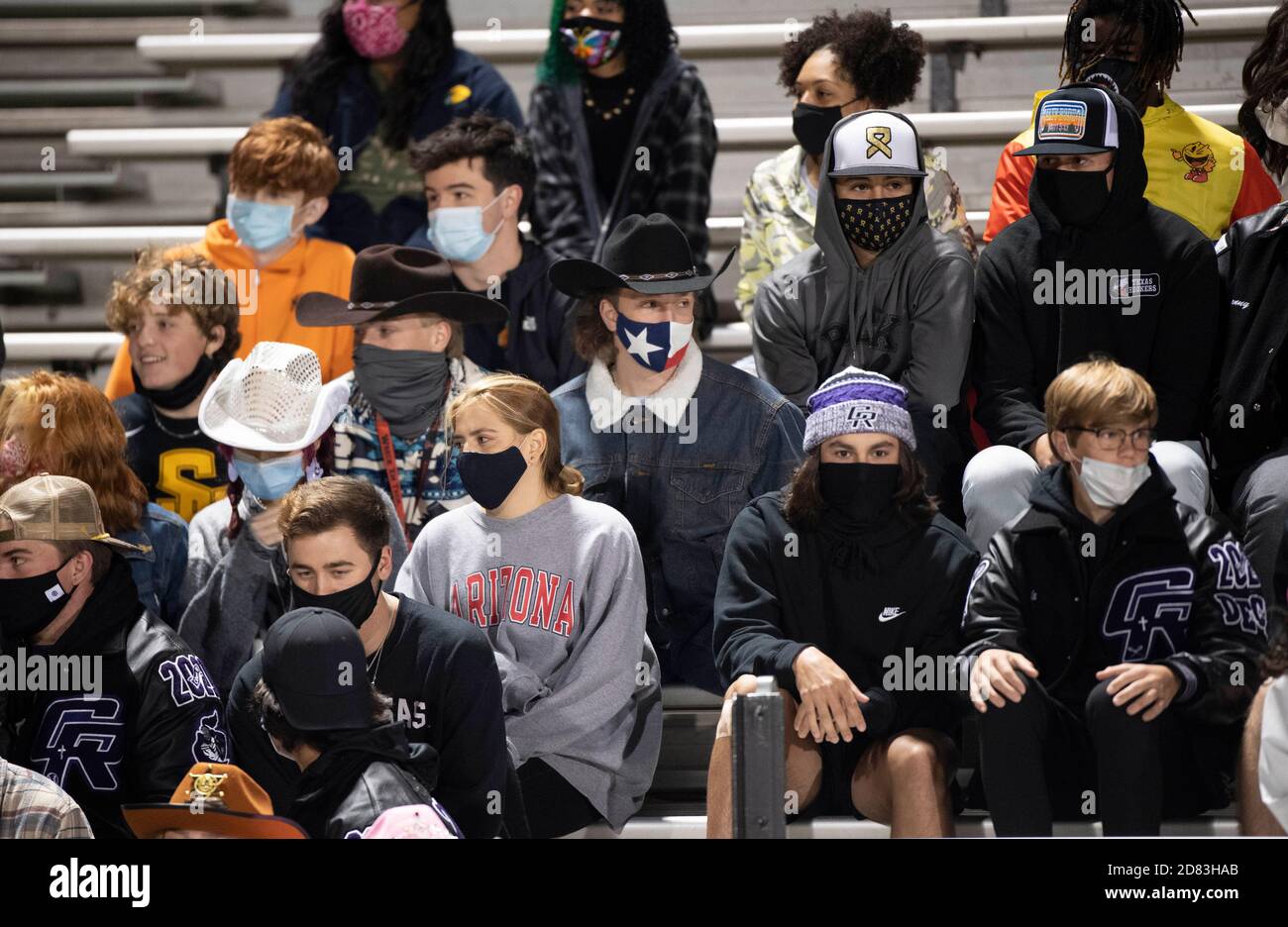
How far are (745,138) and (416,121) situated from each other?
1.19m

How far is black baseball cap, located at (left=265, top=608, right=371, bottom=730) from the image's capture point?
3.53 metres

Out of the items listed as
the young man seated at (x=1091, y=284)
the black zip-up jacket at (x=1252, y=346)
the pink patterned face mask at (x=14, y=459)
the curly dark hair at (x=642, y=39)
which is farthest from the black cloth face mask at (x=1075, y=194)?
the pink patterned face mask at (x=14, y=459)

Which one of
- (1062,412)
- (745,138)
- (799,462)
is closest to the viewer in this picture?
(1062,412)

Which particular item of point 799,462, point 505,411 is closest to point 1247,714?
point 799,462

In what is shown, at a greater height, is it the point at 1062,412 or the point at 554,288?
the point at 554,288

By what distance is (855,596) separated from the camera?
4066 millimetres

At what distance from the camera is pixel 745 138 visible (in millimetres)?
6348

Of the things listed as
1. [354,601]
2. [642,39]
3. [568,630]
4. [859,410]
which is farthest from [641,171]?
[354,601]

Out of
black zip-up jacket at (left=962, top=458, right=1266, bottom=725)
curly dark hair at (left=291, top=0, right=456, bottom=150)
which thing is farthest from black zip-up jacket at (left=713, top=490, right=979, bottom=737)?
curly dark hair at (left=291, top=0, right=456, bottom=150)

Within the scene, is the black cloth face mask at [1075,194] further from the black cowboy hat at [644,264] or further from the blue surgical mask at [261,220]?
the blue surgical mask at [261,220]

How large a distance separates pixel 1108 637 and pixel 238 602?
2.00m

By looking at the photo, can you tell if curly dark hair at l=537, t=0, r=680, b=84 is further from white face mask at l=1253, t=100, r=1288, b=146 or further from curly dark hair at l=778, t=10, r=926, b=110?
white face mask at l=1253, t=100, r=1288, b=146

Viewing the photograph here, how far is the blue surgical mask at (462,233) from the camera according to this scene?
5.30 meters
